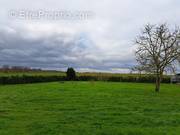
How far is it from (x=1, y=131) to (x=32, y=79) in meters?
61.5

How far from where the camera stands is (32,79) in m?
72.1

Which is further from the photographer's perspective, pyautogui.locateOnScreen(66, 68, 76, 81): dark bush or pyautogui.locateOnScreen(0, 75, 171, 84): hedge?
pyautogui.locateOnScreen(66, 68, 76, 81): dark bush

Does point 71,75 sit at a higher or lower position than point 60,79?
higher

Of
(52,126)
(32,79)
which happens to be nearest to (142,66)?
(52,126)

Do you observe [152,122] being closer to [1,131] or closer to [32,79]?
[1,131]

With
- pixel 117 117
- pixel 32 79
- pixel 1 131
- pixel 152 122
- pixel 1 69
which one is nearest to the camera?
pixel 1 131

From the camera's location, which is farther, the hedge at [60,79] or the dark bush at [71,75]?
the dark bush at [71,75]

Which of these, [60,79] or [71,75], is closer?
[60,79]

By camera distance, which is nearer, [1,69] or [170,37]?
[170,37]

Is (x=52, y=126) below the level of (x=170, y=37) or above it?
below

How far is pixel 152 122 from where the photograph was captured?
13.6 meters

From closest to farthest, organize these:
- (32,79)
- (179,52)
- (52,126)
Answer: (52,126), (179,52), (32,79)

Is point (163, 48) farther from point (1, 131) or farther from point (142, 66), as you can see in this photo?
point (1, 131)

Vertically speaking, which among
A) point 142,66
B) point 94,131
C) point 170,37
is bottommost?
point 94,131
